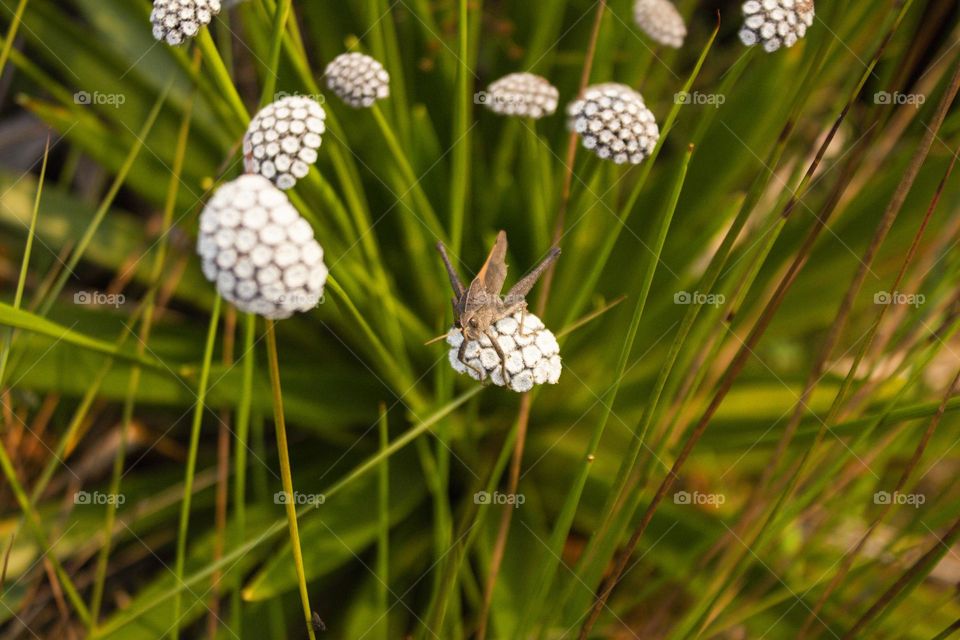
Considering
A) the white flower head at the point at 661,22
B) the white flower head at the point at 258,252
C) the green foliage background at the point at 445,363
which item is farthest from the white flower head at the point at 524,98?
the white flower head at the point at 258,252

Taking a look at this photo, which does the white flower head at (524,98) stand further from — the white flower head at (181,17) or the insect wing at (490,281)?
the white flower head at (181,17)

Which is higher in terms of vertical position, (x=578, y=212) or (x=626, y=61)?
(x=626, y=61)

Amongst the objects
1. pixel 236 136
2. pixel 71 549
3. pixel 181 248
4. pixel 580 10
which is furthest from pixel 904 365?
pixel 71 549

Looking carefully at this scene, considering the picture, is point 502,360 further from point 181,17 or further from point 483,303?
point 181,17

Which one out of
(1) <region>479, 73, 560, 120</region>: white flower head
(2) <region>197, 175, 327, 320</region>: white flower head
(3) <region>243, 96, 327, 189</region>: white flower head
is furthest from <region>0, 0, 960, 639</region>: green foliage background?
(2) <region>197, 175, 327, 320</region>: white flower head

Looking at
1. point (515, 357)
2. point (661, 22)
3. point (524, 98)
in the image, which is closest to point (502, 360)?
point (515, 357)

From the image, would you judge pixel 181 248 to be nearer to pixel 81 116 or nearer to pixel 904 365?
pixel 81 116

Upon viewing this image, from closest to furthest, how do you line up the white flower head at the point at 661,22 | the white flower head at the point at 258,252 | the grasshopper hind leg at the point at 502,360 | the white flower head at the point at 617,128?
the white flower head at the point at 258,252 → the grasshopper hind leg at the point at 502,360 → the white flower head at the point at 617,128 → the white flower head at the point at 661,22
